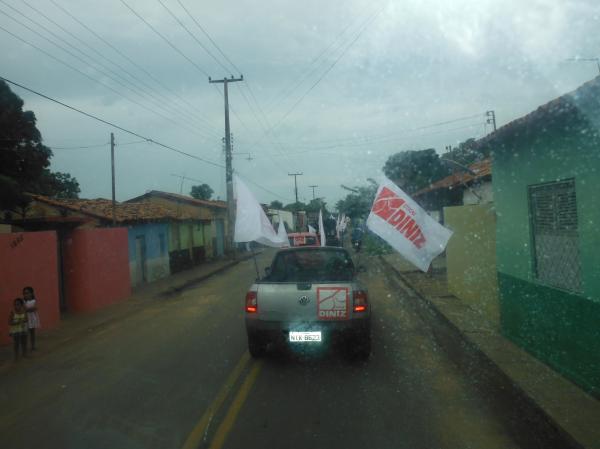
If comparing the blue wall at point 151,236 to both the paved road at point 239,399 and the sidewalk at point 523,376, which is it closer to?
the paved road at point 239,399

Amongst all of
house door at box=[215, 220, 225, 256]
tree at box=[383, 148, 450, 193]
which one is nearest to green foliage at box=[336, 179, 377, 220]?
tree at box=[383, 148, 450, 193]

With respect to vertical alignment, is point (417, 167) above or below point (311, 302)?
above

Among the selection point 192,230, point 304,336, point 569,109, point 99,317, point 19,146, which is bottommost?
point 99,317

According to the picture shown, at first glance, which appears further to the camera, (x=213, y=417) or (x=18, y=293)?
(x=18, y=293)

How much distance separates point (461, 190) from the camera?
18203 millimetres

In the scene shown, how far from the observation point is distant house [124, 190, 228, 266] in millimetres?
25031

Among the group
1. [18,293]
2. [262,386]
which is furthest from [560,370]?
[18,293]

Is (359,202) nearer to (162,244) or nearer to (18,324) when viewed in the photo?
(162,244)

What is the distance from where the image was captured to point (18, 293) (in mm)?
9617

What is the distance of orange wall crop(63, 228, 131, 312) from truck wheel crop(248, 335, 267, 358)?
7785 mm

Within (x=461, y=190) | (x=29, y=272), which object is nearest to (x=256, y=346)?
(x=29, y=272)

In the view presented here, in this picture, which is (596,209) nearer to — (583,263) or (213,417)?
(583,263)

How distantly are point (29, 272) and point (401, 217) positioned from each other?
726 centimetres

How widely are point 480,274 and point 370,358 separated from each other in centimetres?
427
